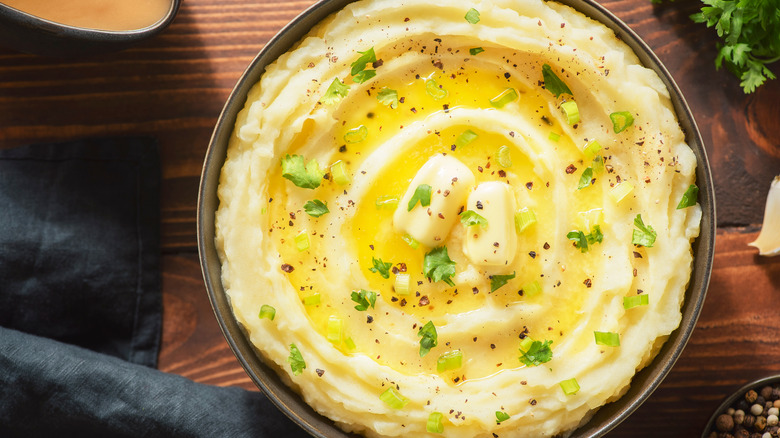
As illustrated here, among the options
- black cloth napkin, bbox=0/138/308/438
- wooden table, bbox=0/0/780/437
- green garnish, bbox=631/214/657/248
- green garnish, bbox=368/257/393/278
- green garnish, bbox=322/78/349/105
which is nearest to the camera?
green garnish, bbox=631/214/657/248

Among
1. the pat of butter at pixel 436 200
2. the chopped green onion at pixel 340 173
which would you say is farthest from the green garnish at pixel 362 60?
the pat of butter at pixel 436 200

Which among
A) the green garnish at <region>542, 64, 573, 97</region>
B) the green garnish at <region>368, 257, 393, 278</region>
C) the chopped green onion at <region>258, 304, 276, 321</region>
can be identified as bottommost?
the chopped green onion at <region>258, 304, 276, 321</region>

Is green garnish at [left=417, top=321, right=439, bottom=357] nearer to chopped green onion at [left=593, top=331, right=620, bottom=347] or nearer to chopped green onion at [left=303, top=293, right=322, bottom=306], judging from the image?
chopped green onion at [left=303, top=293, right=322, bottom=306]

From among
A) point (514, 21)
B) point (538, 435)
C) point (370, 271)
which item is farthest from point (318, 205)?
point (538, 435)

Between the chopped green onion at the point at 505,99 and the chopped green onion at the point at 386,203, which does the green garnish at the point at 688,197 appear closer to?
the chopped green onion at the point at 505,99

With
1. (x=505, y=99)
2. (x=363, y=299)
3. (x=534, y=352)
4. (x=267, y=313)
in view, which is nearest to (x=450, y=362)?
(x=534, y=352)

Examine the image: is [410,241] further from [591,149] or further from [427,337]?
[591,149]

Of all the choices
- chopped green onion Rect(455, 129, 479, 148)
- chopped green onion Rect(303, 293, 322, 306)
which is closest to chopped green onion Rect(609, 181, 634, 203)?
chopped green onion Rect(455, 129, 479, 148)

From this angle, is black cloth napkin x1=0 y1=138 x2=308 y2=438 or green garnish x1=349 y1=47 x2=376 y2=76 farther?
black cloth napkin x1=0 y1=138 x2=308 y2=438
